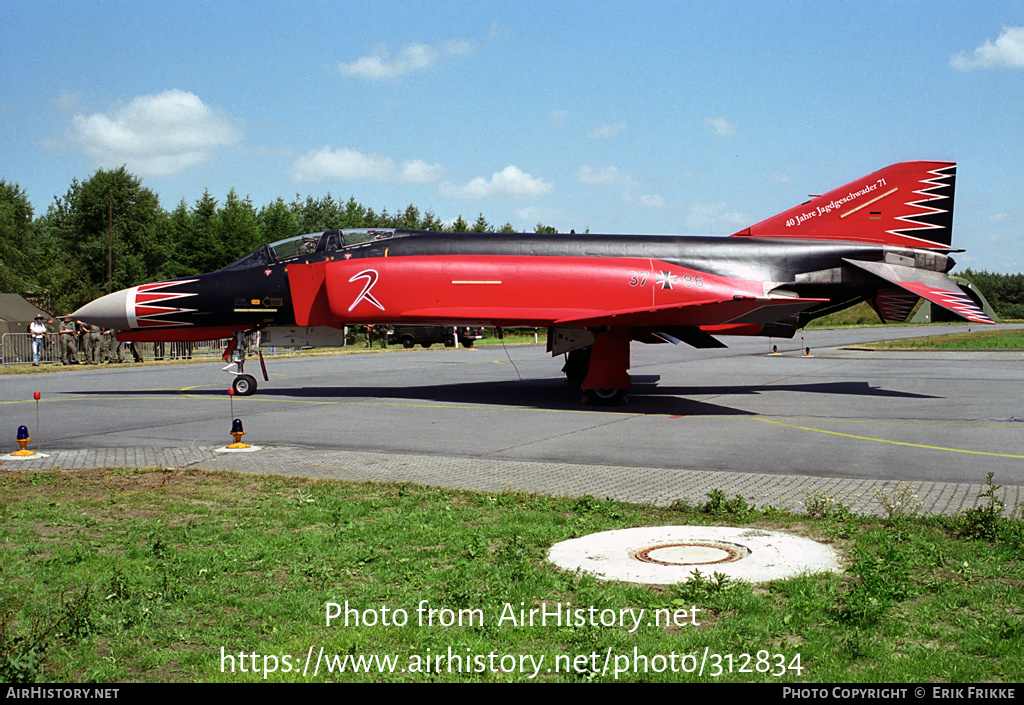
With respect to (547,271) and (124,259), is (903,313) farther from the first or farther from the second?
(124,259)

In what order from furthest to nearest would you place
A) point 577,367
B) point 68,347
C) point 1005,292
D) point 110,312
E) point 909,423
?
point 1005,292, point 68,347, point 577,367, point 110,312, point 909,423

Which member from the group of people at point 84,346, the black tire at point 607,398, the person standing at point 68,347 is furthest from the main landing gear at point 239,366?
the person standing at point 68,347

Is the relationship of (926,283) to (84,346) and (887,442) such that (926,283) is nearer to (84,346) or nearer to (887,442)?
(887,442)

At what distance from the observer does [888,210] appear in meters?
18.9

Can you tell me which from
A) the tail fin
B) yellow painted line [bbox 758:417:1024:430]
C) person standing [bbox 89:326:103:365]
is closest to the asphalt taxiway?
yellow painted line [bbox 758:417:1024:430]

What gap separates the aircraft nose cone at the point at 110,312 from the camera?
17.4m

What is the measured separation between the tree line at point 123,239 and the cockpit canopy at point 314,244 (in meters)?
47.7

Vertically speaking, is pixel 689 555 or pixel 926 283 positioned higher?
pixel 926 283

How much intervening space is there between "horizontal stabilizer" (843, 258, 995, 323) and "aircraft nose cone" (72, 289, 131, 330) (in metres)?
15.9

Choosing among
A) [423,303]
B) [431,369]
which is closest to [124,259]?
[431,369]

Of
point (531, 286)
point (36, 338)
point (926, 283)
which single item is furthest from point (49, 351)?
point (926, 283)

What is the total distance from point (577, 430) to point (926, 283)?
10.0 metres

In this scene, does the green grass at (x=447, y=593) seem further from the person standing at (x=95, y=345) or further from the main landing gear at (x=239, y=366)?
the person standing at (x=95, y=345)

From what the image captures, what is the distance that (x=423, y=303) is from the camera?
56.7ft
